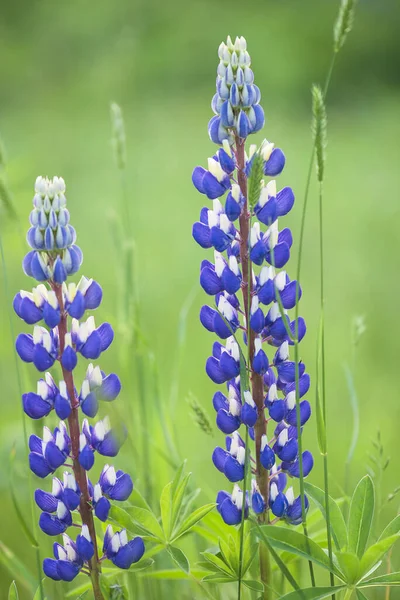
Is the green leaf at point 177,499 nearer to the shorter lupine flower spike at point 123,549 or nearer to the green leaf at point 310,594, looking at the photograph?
the shorter lupine flower spike at point 123,549

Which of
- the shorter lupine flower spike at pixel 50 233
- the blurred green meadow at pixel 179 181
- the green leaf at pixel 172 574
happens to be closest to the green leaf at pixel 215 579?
the green leaf at pixel 172 574

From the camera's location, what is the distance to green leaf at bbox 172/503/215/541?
922mm

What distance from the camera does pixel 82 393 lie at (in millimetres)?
885

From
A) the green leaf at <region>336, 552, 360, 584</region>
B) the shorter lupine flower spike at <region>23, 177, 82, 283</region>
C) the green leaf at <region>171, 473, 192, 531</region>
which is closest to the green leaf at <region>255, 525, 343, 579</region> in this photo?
the green leaf at <region>336, 552, 360, 584</region>

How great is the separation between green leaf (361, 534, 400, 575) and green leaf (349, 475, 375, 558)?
35 millimetres

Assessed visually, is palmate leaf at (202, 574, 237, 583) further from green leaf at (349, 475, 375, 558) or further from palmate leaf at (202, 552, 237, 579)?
green leaf at (349, 475, 375, 558)

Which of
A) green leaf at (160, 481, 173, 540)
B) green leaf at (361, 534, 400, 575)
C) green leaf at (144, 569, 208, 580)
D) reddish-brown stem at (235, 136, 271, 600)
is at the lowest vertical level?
green leaf at (144, 569, 208, 580)

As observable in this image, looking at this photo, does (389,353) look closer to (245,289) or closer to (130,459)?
(130,459)

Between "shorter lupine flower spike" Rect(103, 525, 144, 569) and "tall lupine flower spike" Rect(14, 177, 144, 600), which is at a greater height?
"tall lupine flower spike" Rect(14, 177, 144, 600)

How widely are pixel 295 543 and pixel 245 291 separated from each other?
29 cm

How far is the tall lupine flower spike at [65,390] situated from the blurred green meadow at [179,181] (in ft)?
0.21

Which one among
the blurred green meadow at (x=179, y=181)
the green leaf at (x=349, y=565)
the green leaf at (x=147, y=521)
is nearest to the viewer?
the green leaf at (x=349, y=565)

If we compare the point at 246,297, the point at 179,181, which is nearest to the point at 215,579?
the point at 246,297

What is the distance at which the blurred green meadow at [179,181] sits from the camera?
1790 millimetres
